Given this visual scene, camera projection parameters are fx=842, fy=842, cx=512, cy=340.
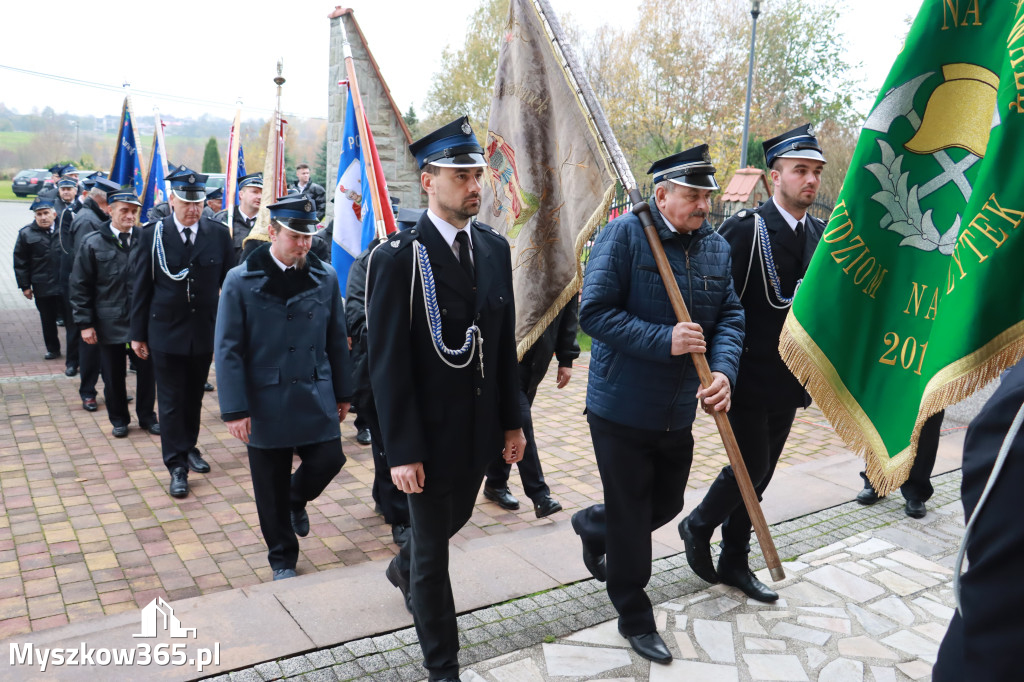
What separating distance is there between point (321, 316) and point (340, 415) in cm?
58

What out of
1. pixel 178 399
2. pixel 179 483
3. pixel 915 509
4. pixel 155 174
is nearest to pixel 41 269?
pixel 155 174

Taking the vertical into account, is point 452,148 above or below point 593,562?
above

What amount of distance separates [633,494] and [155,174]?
25.3 feet

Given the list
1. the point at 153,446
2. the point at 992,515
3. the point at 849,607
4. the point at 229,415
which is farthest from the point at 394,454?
the point at 153,446

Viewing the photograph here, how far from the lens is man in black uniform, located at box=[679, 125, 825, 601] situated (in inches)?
163

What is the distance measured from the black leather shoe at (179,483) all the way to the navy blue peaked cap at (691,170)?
13.1 feet

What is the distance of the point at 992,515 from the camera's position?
140 cm

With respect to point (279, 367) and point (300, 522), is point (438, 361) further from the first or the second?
point (300, 522)

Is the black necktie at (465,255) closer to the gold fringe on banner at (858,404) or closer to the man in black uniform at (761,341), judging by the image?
the gold fringe on banner at (858,404)

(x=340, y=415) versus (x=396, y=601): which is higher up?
(x=340, y=415)

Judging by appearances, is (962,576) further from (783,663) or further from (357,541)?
(357,541)

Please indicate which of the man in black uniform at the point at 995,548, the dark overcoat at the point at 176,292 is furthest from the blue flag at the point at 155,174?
the man in black uniform at the point at 995,548

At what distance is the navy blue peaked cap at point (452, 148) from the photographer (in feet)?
10.6

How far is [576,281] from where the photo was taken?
15.3ft
